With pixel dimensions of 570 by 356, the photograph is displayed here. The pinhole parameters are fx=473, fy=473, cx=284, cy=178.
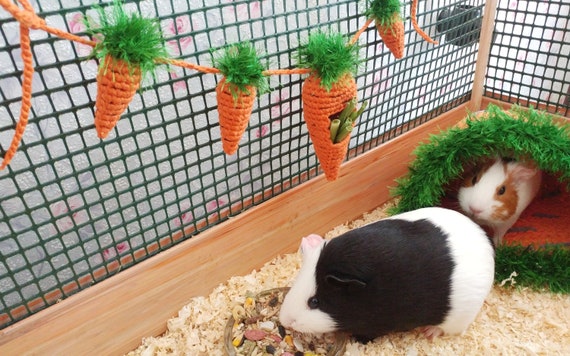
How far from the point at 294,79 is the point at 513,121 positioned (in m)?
0.58

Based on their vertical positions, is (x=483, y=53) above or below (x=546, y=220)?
above

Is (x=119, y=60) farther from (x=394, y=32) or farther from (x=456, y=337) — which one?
(x=456, y=337)

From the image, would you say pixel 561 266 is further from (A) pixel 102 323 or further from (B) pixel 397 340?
(A) pixel 102 323

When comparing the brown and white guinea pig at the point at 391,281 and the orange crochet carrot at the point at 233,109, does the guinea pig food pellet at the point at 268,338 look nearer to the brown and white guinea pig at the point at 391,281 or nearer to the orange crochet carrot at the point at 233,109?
the brown and white guinea pig at the point at 391,281

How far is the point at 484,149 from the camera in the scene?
1.25m

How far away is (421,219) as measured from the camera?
1.11 meters

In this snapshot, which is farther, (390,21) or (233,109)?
(390,21)

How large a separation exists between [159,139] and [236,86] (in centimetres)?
44

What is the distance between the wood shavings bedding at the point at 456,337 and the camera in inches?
44.1

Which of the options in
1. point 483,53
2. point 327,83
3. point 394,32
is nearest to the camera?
point 327,83

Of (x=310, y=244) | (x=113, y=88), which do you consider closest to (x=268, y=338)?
(x=310, y=244)

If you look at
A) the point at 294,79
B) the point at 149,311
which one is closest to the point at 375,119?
the point at 294,79

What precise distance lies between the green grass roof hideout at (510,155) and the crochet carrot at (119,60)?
876 mm

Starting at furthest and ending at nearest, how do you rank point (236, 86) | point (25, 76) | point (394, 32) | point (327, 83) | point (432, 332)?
point (432, 332) → point (394, 32) → point (327, 83) → point (236, 86) → point (25, 76)
